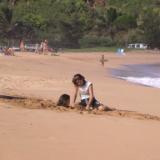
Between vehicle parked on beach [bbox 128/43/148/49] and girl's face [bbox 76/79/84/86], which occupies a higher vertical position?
girl's face [bbox 76/79/84/86]

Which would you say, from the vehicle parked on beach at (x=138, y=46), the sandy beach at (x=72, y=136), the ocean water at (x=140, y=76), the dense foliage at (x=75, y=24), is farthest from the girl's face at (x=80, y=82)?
the vehicle parked on beach at (x=138, y=46)

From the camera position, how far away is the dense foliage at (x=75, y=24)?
61.0 metres

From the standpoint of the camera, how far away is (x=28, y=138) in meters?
6.52

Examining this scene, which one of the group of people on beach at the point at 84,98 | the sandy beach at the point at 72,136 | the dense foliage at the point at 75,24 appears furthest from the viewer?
the dense foliage at the point at 75,24

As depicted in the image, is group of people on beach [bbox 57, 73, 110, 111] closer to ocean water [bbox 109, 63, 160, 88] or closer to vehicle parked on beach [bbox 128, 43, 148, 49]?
ocean water [bbox 109, 63, 160, 88]

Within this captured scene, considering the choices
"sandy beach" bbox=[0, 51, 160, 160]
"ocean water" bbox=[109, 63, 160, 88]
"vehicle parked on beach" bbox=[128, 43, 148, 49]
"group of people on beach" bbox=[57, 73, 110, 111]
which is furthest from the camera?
"vehicle parked on beach" bbox=[128, 43, 148, 49]

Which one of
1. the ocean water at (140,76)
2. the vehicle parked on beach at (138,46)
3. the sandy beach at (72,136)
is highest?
the sandy beach at (72,136)

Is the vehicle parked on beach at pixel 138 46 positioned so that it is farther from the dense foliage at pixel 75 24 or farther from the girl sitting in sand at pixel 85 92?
the girl sitting in sand at pixel 85 92

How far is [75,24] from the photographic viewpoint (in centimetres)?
6378

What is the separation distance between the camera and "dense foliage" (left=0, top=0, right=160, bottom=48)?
2403 inches

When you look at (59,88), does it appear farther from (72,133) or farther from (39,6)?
(39,6)

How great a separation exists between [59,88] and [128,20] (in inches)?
2041

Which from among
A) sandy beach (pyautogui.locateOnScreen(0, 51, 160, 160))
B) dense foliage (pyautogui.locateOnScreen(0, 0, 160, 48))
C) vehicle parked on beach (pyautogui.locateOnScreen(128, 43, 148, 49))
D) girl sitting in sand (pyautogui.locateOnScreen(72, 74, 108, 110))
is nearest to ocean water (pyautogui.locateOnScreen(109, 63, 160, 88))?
girl sitting in sand (pyautogui.locateOnScreen(72, 74, 108, 110))

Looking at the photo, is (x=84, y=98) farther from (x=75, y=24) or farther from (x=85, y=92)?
(x=75, y=24)
